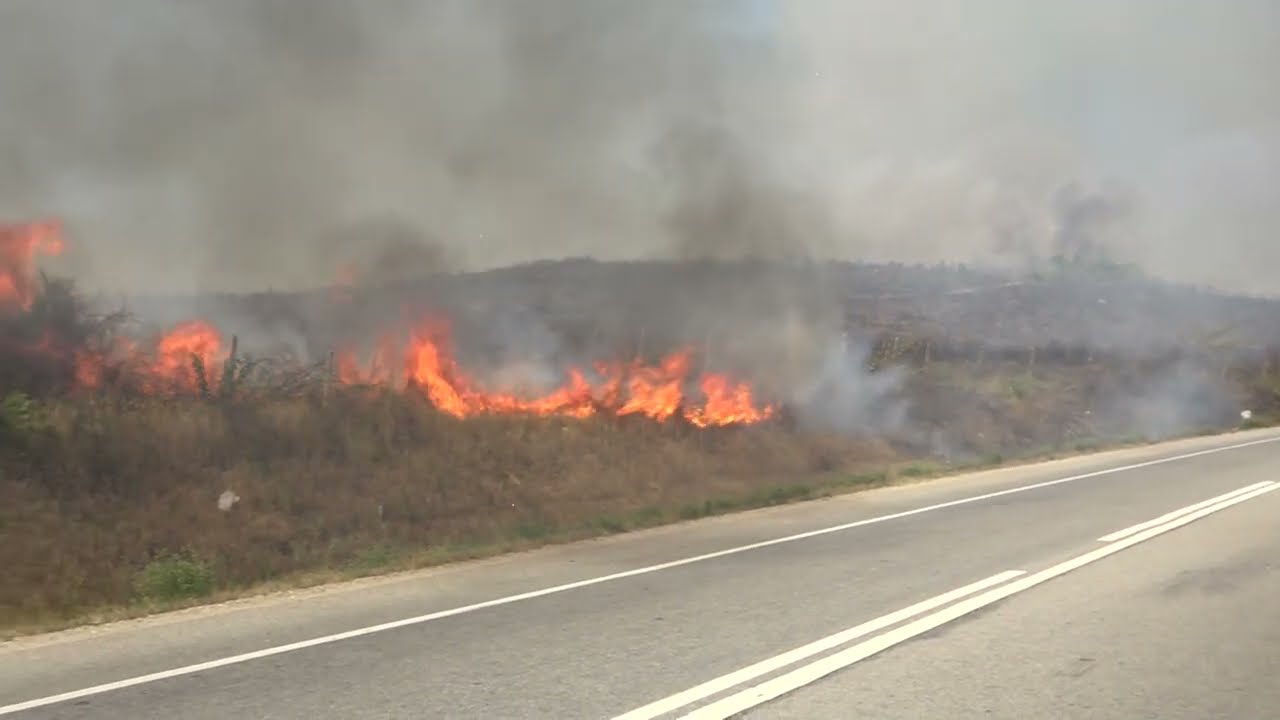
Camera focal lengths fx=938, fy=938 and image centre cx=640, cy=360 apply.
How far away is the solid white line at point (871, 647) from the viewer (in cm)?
421

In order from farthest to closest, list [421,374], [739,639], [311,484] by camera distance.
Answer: [421,374] < [311,484] < [739,639]

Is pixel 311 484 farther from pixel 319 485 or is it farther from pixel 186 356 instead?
pixel 186 356

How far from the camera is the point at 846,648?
5.18 m

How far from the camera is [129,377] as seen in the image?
1484 cm

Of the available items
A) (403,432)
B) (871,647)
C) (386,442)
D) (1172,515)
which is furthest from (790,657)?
(403,432)

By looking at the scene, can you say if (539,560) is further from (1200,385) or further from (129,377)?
(1200,385)

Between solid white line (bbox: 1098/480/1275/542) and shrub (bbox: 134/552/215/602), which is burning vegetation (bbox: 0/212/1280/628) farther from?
solid white line (bbox: 1098/480/1275/542)

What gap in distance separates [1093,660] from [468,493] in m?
10.9

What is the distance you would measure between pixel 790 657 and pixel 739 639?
47 cm

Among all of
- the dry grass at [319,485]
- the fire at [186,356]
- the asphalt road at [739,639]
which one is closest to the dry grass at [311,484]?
the dry grass at [319,485]

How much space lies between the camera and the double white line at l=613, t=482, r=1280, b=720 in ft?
13.8

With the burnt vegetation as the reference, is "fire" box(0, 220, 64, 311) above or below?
above

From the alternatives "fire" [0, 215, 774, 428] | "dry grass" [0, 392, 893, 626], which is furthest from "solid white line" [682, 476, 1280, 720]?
"fire" [0, 215, 774, 428]

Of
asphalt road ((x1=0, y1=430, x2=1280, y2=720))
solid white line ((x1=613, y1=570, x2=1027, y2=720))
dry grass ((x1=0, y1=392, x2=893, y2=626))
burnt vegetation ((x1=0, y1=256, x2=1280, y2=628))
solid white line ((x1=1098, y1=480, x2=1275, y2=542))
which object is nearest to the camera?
solid white line ((x1=613, y1=570, x2=1027, y2=720))
